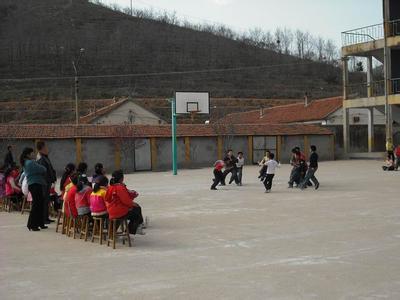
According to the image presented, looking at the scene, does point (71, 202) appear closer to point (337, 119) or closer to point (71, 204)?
point (71, 204)

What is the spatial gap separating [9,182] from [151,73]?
78.0m

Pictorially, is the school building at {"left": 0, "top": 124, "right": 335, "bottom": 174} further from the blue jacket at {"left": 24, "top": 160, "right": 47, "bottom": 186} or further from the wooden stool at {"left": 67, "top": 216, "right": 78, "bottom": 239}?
the wooden stool at {"left": 67, "top": 216, "right": 78, "bottom": 239}

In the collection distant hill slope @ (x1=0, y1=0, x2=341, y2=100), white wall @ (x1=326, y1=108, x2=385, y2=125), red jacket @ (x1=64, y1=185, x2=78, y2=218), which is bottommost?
red jacket @ (x1=64, y1=185, x2=78, y2=218)

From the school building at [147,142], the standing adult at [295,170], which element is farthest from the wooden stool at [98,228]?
the school building at [147,142]

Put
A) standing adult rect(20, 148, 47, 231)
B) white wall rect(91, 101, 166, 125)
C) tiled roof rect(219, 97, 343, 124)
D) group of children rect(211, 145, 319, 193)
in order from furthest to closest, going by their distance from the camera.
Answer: white wall rect(91, 101, 166, 125), tiled roof rect(219, 97, 343, 124), group of children rect(211, 145, 319, 193), standing adult rect(20, 148, 47, 231)

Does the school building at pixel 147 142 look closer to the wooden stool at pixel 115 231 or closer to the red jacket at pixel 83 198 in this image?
the red jacket at pixel 83 198

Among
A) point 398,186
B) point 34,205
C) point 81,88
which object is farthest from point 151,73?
point 34,205

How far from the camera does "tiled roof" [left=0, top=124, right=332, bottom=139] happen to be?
34156 millimetres

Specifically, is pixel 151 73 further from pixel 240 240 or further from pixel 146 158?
pixel 240 240

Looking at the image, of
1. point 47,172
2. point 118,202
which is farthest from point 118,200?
point 47,172

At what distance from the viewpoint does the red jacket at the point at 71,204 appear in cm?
1066

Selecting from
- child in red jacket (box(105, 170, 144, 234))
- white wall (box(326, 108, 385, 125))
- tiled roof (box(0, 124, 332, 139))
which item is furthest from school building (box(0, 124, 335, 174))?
child in red jacket (box(105, 170, 144, 234))

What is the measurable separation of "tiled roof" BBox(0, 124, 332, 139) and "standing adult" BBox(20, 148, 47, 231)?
22.9 m

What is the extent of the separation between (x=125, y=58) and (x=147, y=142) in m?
60.9
